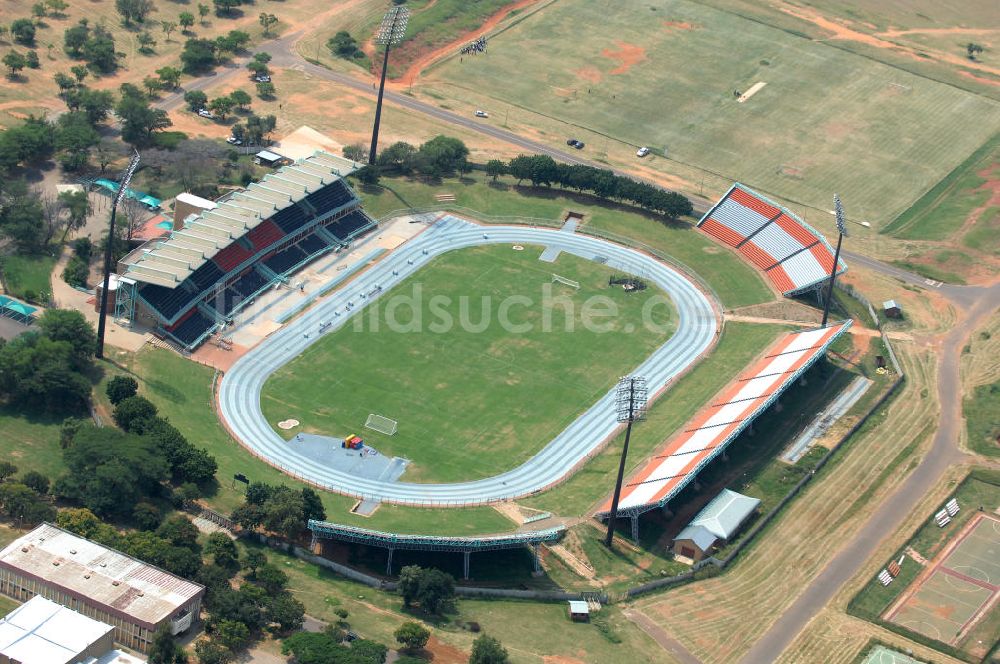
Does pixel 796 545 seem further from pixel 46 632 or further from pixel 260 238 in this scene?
pixel 260 238

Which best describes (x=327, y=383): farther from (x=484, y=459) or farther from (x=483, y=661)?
(x=483, y=661)

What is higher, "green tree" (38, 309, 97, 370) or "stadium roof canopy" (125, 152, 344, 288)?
"stadium roof canopy" (125, 152, 344, 288)

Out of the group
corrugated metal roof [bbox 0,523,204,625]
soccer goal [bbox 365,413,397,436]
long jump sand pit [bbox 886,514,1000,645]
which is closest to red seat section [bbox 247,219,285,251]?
soccer goal [bbox 365,413,397,436]

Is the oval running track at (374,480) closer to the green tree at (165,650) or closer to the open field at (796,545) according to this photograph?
the open field at (796,545)

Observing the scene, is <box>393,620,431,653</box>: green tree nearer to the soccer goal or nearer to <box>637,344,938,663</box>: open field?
<box>637,344,938,663</box>: open field

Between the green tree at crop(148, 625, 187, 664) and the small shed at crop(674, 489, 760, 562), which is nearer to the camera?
the green tree at crop(148, 625, 187, 664)

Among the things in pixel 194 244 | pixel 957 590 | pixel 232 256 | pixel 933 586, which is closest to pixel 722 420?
pixel 933 586
